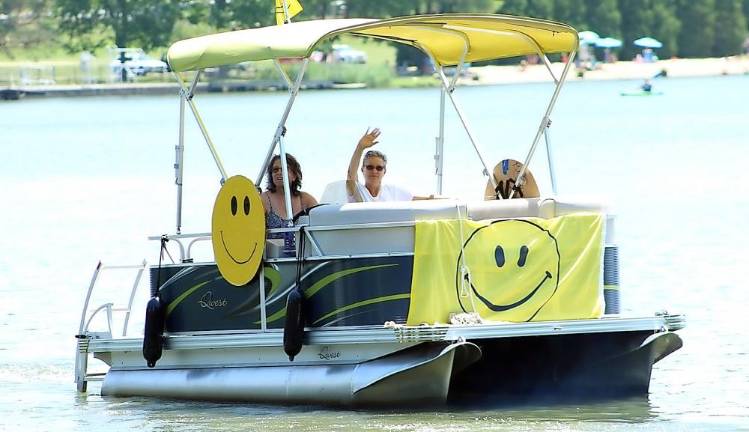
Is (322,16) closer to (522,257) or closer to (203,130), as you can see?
(203,130)

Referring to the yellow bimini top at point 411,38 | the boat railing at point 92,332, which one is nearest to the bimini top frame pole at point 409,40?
the yellow bimini top at point 411,38

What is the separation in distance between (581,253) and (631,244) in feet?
44.6

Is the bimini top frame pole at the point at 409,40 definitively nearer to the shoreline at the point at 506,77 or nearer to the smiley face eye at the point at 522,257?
the smiley face eye at the point at 522,257

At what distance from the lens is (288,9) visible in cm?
1354

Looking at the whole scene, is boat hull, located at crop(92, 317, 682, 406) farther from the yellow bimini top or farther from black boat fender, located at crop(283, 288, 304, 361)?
the yellow bimini top

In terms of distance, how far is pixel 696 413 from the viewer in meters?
12.5

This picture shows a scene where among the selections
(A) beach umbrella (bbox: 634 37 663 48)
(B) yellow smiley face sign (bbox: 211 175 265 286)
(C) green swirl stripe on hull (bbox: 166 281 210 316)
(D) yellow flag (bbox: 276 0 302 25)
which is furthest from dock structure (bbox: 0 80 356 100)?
(B) yellow smiley face sign (bbox: 211 175 265 286)

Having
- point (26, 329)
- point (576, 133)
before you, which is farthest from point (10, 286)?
point (576, 133)

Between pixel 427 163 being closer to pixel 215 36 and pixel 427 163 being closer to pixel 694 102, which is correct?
pixel 215 36

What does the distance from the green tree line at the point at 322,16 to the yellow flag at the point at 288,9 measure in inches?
3871

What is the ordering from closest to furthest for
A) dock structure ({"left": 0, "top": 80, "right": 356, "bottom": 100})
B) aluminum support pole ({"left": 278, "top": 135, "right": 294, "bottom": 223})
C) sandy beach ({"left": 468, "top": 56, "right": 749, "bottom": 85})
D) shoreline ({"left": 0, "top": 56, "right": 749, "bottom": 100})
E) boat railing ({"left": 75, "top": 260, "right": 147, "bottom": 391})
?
aluminum support pole ({"left": 278, "top": 135, "right": 294, "bottom": 223}), boat railing ({"left": 75, "top": 260, "right": 147, "bottom": 391}), dock structure ({"left": 0, "top": 80, "right": 356, "bottom": 100}), shoreline ({"left": 0, "top": 56, "right": 749, "bottom": 100}), sandy beach ({"left": 468, "top": 56, "right": 749, "bottom": 85})

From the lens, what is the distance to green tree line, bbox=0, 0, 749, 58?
375ft

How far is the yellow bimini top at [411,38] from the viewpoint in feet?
39.0

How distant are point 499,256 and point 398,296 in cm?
71
